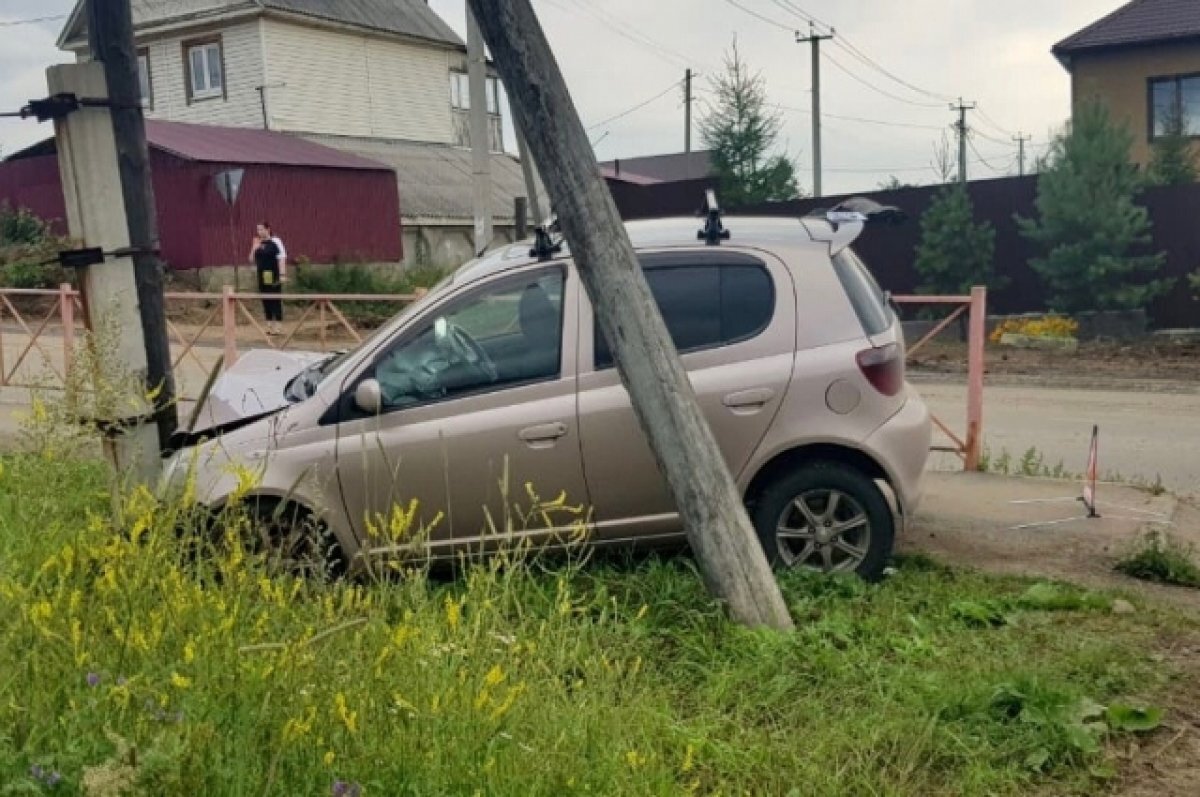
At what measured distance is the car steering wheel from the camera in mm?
5551

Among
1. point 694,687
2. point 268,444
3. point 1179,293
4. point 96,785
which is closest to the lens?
point 96,785

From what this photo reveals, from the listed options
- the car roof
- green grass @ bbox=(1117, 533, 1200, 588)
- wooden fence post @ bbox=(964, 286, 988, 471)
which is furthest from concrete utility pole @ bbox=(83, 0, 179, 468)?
wooden fence post @ bbox=(964, 286, 988, 471)

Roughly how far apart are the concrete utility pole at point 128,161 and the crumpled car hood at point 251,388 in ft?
0.71

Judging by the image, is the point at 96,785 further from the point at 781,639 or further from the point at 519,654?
the point at 781,639

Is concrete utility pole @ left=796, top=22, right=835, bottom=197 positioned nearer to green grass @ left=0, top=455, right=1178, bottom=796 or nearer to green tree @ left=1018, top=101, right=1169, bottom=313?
green tree @ left=1018, top=101, right=1169, bottom=313

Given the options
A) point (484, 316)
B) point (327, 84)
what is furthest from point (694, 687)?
point (327, 84)

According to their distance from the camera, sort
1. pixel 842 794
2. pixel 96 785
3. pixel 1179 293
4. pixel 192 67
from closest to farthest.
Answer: pixel 96 785, pixel 842 794, pixel 1179 293, pixel 192 67

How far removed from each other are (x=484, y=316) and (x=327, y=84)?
2965cm

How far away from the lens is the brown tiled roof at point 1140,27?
2666 cm

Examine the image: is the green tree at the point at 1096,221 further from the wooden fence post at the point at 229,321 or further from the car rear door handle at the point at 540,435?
the car rear door handle at the point at 540,435

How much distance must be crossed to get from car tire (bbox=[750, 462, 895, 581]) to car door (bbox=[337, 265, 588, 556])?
0.90m

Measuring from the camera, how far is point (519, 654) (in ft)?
12.2

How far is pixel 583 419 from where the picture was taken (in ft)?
17.7

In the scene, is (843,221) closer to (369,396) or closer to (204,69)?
(369,396)
